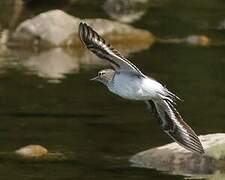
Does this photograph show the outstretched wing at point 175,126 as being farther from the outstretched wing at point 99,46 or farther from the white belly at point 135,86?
the outstretched wing at point 99,46

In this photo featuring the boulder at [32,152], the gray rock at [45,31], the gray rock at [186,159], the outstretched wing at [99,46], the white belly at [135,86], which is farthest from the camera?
the gray rock at [45,31]

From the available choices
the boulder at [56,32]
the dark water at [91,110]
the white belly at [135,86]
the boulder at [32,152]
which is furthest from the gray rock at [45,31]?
the white belly at [135,86]

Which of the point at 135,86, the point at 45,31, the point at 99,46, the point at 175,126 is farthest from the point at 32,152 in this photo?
the point at 45,31

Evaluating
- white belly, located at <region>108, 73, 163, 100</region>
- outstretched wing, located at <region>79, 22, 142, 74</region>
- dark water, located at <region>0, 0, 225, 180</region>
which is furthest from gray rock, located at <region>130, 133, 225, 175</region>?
outstretched wing, located at <region>79, 22, 142, 74</region>

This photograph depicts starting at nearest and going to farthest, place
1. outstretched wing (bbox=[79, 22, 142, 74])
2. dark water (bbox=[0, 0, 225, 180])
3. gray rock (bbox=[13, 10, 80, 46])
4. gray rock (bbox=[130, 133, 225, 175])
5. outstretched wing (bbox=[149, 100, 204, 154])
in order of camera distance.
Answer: outstretched wing (bbox=[79, 22, 142, 74])
outstretched wing (bbox=[149, 100, 204, 154])
gray rock (bbox=[130, 133, 225, 175])
dark water (bbox=[0, 0, 225, 180])
gray rock (bbox=[13, 10, 80, 46])

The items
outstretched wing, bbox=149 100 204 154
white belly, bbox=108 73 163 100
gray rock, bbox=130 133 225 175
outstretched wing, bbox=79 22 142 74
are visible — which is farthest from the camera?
gray rock, bbox=130 133 225 175

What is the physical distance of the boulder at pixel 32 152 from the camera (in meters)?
15.8

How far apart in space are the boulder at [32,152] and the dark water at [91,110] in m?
0.30

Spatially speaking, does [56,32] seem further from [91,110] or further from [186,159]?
[186,159]

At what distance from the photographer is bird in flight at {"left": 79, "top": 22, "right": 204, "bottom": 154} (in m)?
11.2

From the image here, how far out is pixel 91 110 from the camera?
786 inches

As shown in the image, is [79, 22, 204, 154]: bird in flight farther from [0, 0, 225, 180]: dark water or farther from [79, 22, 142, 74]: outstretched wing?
[0, 0, 225, 180]: dark water

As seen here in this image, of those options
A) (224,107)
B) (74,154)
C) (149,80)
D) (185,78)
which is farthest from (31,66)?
(149,80)

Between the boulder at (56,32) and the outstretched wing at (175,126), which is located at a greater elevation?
the boulder at (56,32)
